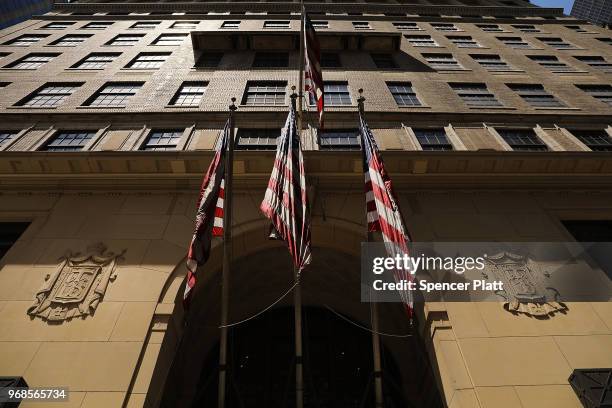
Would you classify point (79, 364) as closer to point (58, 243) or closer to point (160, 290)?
point (160, 290)

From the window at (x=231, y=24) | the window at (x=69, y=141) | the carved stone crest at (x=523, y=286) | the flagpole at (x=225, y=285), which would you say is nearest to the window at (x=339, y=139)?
the flagpole at (x=225, y=285)

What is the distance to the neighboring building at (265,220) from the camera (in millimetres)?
7082

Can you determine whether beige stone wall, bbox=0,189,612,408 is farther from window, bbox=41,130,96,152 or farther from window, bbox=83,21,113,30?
window, bbox=83,21,113,30

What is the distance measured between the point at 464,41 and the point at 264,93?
17284mm

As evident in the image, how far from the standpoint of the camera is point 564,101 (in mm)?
16234

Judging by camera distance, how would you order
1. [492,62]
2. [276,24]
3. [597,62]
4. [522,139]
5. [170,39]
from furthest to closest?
[276,24] → [170,39] → [597,62] → [492,62] → [522,139]

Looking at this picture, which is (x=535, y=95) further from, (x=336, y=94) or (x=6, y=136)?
(x=6, y=136)

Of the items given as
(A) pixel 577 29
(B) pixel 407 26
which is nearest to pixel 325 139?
(B) pixel 407 26

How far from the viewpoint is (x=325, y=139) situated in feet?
42.7

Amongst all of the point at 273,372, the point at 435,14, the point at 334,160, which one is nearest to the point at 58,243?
the point at 273,372

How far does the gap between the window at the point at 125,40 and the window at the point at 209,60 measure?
19.0ft

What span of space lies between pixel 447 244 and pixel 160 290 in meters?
7.74

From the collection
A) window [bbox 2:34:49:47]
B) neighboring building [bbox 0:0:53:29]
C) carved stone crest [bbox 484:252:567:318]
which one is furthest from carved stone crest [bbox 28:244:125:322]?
neighboring building [bbox 0:0:53:29]

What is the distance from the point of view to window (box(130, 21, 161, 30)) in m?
25.4
